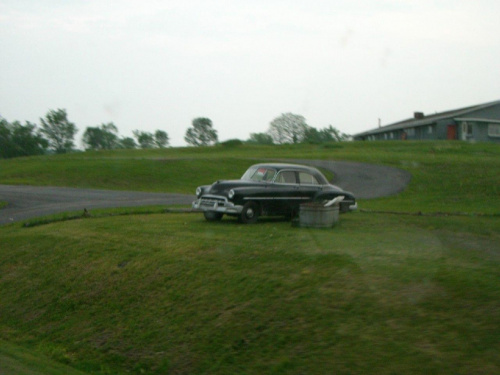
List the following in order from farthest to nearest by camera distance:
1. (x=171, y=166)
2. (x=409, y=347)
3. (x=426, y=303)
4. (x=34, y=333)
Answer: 1. (x=171, y=166)
2. (x=34, y=333)
3. (x=426, y=303)
4. (x=409, y=347)

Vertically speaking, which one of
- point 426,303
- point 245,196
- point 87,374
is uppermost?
point 245,196

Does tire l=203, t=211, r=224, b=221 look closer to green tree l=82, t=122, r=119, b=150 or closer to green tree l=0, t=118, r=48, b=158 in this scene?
green tree l=0, t=118, r=48, b=158

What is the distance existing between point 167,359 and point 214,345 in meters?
0.70

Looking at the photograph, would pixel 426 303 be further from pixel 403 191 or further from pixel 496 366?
pixel 403 191

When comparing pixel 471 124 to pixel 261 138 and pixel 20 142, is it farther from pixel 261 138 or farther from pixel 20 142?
pixel 261 138

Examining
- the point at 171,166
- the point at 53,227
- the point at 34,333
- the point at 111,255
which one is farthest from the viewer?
the point at 171,166

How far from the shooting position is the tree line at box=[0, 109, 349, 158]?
367 ft

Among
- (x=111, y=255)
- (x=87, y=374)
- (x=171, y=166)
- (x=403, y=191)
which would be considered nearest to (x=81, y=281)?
(x=111, y=255)

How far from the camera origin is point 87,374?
9109 millimetres

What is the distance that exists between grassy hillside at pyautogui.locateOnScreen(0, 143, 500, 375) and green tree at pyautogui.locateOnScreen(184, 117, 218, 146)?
12320 cm

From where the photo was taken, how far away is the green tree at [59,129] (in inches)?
5084

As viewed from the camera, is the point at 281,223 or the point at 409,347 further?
the point at 281,223

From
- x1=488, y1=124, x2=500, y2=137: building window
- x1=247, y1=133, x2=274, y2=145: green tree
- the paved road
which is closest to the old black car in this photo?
the paved road

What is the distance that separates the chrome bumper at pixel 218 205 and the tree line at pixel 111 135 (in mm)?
99524
